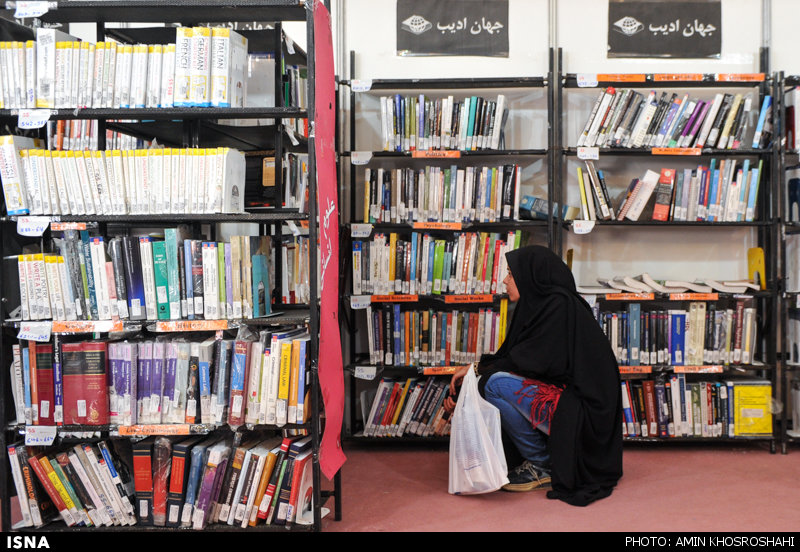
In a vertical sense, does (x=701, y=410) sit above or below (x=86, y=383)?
below

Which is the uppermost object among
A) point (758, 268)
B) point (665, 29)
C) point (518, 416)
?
point (665, 29)

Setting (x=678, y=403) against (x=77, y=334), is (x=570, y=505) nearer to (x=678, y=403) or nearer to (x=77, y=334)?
(x=678, y=403)

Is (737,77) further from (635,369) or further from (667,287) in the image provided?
(635,369)

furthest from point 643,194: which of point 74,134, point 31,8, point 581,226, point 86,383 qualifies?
point 74,134

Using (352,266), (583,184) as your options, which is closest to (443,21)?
(583,184)

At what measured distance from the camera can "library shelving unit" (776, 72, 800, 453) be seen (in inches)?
161

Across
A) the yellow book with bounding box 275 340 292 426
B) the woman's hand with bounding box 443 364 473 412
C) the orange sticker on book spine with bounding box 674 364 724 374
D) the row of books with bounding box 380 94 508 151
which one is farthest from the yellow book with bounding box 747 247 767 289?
the yellow book with bounding box 275 340 292 426

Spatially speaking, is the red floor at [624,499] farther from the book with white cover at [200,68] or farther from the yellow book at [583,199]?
the book with white cover at [200,68]

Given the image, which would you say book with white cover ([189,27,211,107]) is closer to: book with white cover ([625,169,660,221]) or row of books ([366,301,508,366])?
row of books ([366,301,508,366])

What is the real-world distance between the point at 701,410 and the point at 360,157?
2.47 meters

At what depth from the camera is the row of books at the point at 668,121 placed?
13.4 ft

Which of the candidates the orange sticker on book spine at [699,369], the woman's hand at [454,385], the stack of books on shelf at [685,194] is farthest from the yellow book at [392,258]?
the orange sticker on book spine at [699,369]

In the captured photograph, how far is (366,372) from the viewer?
4055 mm

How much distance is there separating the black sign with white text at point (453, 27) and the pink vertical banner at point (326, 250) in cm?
153
